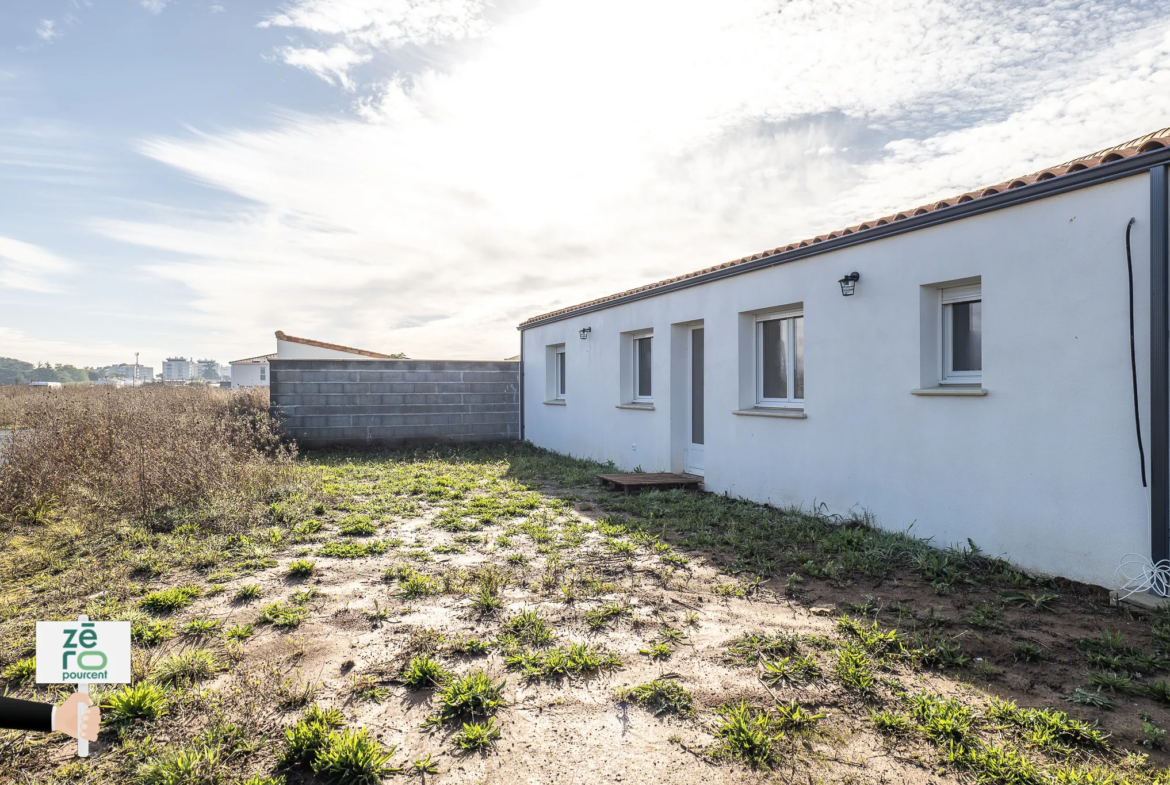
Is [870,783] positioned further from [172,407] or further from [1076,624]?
[172,407]

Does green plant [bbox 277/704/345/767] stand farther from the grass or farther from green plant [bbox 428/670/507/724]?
the grass

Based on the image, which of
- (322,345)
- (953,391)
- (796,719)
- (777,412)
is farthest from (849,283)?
(322,345)

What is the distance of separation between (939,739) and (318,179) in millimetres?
10269

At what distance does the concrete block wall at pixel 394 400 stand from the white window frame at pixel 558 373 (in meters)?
1.77

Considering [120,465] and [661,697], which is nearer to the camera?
[661,697]

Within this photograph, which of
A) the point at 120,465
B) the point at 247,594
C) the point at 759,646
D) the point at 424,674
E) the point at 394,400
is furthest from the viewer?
the point at 394,400

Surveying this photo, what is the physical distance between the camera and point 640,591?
4.52 m

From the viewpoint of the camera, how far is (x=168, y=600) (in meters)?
4.20

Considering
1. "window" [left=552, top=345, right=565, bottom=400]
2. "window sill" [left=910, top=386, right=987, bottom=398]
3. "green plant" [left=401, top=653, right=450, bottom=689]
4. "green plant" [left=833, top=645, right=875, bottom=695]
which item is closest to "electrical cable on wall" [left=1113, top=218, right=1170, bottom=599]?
"window sill" [left=910, top=386, right=987, bottom=398]

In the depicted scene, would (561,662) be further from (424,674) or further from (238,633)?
(238,633)

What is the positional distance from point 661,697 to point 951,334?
4442 mm

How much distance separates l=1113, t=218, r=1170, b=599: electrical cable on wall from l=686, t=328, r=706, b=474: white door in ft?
17.7

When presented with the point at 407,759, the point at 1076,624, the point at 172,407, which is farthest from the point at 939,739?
the point at 172,407

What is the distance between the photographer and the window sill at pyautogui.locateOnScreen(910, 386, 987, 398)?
5012 mm
